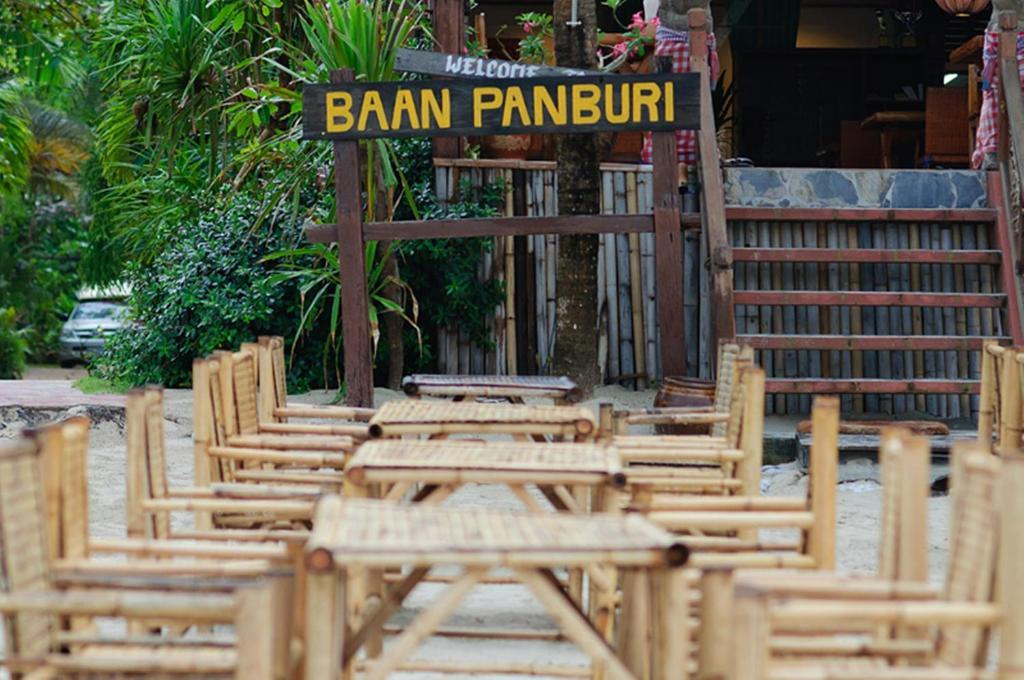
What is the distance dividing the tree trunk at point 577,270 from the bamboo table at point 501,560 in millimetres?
5060

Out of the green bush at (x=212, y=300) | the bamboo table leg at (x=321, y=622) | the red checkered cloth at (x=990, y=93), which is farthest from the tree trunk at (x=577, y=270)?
the bamboo table leg at (x=321, y=622)

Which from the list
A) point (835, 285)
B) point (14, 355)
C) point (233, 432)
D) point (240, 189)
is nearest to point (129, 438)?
point (233, 432)

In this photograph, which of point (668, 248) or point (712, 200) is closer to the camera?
point (668, 248)

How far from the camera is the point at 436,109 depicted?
6.68 meters

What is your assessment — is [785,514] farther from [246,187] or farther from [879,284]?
[246,187]

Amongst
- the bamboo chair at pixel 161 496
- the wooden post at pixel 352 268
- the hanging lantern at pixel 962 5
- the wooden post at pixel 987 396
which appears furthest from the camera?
the hanging lantern at pixel 962 5

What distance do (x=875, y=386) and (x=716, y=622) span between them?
15.6 ft

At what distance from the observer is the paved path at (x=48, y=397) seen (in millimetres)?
8062

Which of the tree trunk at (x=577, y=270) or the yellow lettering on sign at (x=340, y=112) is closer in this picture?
the yellow lettering on sign at (x=340, y=112)

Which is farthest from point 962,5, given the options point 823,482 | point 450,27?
point 823,482

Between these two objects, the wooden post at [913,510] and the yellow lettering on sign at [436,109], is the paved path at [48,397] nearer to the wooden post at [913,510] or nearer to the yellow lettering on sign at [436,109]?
the yellow lettering on sign at [436,109]

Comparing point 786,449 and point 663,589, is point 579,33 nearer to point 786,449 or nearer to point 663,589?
point 786,449

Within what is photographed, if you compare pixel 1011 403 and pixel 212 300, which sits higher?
pixel 212 300

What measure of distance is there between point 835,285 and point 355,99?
2730 mm
